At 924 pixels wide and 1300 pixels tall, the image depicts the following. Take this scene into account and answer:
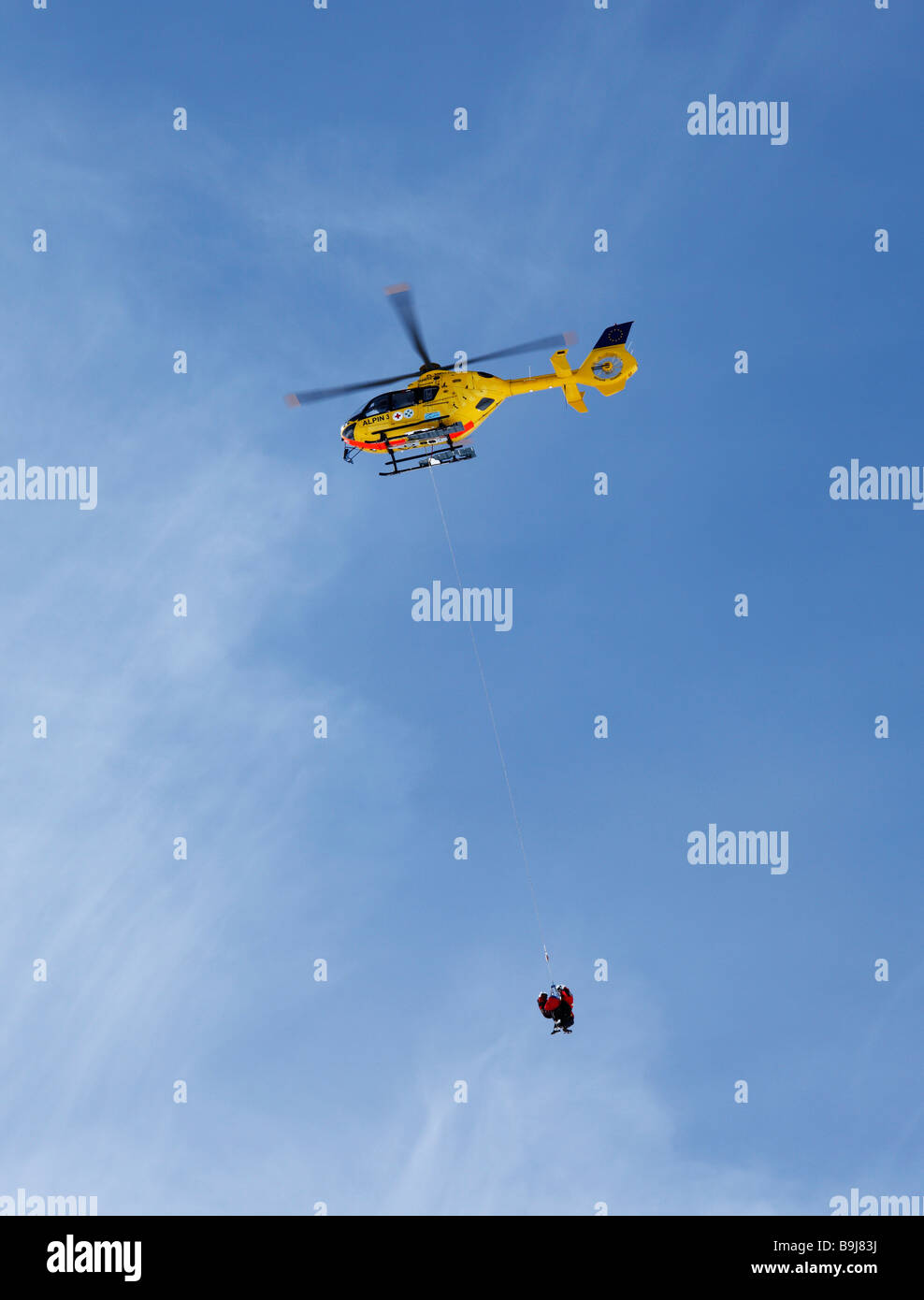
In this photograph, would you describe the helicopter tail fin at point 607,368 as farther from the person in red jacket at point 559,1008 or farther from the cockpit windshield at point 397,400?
the person in red jacket at point 559,1008

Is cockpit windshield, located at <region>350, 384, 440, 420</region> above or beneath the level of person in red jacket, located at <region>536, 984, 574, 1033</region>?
above

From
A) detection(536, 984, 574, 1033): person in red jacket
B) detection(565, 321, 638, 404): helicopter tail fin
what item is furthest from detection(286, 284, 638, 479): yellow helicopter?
Answer: detection(536, 984, 574, 1033): person in red jacket

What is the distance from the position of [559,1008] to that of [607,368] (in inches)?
782

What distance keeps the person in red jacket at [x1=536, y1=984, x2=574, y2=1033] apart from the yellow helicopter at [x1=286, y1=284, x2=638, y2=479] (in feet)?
55.5

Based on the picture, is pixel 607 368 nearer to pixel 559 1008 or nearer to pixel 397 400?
pixel 397 400

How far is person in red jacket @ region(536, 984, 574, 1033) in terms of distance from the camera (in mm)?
34562

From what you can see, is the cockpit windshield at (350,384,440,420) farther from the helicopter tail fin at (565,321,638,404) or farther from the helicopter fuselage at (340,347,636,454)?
the helicopter tail fin at (565,321,638,404)

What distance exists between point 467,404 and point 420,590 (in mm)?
9091

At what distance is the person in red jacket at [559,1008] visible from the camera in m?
34.6

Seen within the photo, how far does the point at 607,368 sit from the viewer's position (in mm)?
39750
